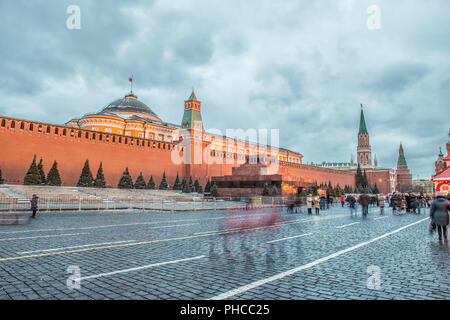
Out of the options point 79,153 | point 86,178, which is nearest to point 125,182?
point 86,178

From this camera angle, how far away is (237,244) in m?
6.38

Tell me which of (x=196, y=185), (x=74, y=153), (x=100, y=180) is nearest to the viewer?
(x=100, y=180)

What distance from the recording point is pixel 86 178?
2691 centimetres

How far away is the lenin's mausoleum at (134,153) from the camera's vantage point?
1002 inches


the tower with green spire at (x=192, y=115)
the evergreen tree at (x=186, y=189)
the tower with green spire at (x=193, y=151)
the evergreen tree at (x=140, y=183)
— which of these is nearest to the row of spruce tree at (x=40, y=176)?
the evergreen tree at (x=140, y=183)

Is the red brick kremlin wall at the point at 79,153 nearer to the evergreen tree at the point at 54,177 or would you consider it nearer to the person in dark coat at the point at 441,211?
the evergreen tree at the point at 54,177

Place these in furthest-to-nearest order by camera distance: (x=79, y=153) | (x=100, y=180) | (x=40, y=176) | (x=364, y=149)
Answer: (x=364, y=149)
(x=79, y=153)
(x=100, y=180)
(x=40, y=176)

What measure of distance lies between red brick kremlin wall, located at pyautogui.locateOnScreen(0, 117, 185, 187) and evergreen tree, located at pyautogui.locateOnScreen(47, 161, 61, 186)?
75.7 inches

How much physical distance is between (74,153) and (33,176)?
18.1ft

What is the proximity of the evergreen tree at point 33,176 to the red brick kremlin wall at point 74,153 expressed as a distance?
1.90 m

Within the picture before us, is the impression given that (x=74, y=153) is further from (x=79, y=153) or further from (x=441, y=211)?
(x=441, y=211)
